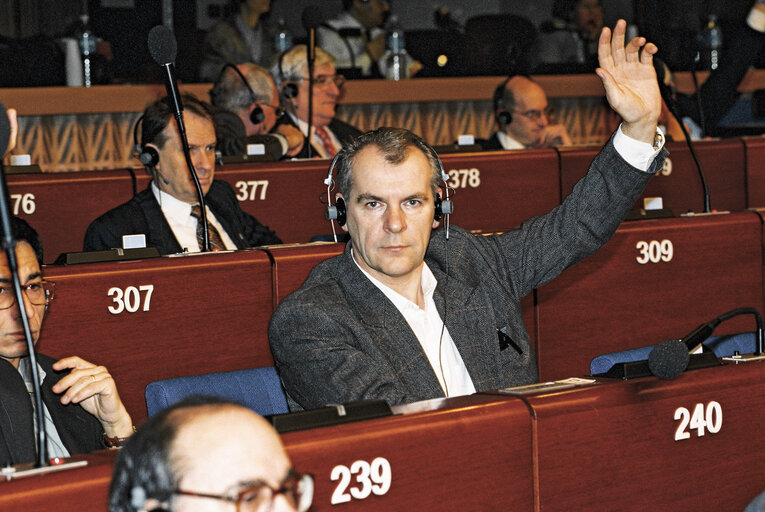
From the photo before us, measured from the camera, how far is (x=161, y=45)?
3047mm

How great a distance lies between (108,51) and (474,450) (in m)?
5.74

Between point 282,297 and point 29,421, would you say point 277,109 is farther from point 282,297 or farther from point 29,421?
point 29,421

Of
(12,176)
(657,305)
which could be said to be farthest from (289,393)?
(12,176)

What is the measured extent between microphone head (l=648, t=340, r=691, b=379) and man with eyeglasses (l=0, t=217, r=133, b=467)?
1.01 meters

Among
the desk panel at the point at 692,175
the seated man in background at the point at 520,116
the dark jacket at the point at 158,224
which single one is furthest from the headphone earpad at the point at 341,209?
the seated man in background at the point at 520,116

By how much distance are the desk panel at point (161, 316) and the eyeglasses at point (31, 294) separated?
230 mm

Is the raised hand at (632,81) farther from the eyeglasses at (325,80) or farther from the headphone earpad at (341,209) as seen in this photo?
the eyeglasses at (325,80)

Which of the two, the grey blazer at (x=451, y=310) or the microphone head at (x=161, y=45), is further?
the microphone head at (x=161, y=45)

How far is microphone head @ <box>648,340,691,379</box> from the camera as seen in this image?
5.37 feet

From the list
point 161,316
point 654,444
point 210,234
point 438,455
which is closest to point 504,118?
point 210,234

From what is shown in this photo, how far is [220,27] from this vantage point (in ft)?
24.6

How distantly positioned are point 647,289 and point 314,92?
8.61ft

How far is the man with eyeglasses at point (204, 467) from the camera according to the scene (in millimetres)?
1006

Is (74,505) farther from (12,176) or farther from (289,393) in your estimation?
(12,176)
